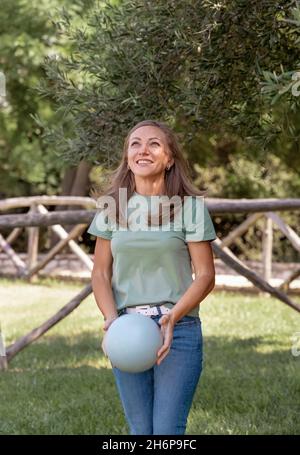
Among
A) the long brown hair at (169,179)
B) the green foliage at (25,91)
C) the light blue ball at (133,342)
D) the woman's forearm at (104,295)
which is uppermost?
the green foliage at (25,91)

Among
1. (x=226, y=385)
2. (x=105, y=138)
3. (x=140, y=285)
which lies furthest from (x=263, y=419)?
(x=140, y=285)

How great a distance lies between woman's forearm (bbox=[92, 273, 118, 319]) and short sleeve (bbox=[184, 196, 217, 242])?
0.40 metres

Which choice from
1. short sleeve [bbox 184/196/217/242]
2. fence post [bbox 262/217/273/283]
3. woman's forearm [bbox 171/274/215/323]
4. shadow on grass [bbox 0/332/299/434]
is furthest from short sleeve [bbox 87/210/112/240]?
fence post [bbox 262/217/273/283]

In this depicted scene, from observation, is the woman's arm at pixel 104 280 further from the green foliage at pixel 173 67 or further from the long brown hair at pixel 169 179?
the green foliage at pixel 173 67

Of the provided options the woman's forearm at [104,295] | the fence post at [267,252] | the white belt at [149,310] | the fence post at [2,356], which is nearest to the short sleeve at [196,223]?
the white belt at [149,310]

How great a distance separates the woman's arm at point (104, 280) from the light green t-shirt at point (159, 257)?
0.05 meters

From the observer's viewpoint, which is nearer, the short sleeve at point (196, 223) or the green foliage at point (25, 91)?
the short sleeve at point (196, 223)

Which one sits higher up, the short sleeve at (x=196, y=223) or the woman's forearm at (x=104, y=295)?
the short sleeve at (x=196, y=223)

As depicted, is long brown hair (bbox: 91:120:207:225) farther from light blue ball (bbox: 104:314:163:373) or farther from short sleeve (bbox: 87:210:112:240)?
light blue ball (bbox: 104:314:163:373)

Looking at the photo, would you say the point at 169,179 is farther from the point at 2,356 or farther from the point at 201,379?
the point at 2,356

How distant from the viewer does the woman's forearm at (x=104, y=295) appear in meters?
3.50

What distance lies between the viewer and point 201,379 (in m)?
7.07

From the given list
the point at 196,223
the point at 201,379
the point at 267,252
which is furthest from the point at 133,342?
the point at 267,252

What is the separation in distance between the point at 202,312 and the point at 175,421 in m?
8.12
